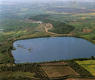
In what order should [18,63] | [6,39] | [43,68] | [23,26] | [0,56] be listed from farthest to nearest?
[23,26] < [6,39] < [0,56] < [18,63] < [43,68]

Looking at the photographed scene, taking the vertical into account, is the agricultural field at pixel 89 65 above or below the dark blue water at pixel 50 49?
below

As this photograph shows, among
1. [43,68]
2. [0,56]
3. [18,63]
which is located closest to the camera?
[43,68]

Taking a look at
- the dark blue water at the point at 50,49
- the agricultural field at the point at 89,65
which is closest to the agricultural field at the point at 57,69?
the agricultural field at the point at 89,65

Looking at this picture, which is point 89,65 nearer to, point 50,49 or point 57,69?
point 57,69

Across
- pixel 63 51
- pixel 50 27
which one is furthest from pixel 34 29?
pixel 63 51

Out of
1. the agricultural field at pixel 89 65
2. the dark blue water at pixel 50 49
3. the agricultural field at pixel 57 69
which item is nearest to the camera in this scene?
the agricultural field at pixel 57 69

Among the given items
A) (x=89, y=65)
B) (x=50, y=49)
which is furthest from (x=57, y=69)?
(x=50, y=49)

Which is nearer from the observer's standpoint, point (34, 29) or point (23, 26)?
point (34, 29)

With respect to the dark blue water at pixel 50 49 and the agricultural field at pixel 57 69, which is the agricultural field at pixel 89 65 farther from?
the dark blue water at pixel 50 49

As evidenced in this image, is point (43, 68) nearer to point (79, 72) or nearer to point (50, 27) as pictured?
point (79, 72)
